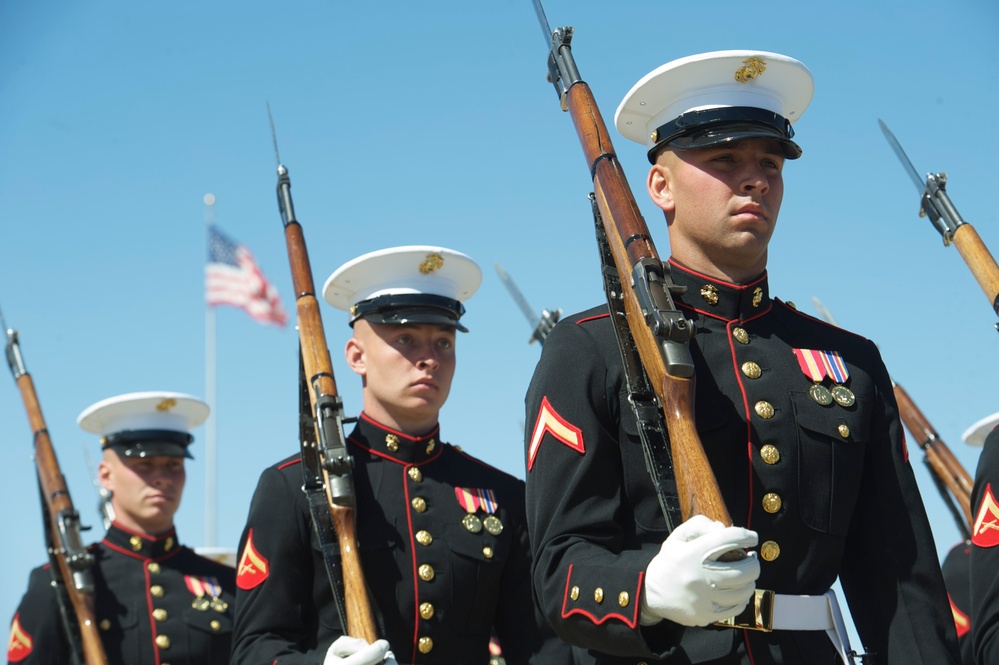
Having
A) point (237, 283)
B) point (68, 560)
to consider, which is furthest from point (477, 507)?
point (237, 283)

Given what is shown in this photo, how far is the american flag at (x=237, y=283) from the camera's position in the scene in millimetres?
25062

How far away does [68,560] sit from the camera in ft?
28.5

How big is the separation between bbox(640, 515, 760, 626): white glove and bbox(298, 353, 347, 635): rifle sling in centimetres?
272

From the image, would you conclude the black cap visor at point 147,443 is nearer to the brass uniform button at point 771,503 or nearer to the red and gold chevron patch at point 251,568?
the red and gold chevron patch at point 251,568

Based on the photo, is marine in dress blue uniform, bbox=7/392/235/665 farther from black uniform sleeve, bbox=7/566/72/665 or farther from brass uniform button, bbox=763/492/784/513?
brass uniform button, bbox=763/492/784/513

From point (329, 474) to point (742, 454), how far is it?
2.57m

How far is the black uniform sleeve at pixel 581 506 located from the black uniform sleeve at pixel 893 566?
2.77ft

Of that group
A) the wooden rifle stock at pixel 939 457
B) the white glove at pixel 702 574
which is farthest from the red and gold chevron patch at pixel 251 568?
the wooden rifle stock at pixel 939 457

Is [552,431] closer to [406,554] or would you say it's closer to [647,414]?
[647,414]

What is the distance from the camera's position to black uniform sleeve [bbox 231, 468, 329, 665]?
6168 millimetres

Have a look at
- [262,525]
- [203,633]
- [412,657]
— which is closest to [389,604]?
[412,657]

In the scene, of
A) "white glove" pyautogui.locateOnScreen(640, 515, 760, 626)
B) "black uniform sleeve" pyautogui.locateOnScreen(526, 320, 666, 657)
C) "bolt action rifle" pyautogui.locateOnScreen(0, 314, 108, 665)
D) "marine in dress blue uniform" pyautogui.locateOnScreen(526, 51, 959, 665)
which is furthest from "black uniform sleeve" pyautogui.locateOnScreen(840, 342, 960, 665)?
"bolt action rifle" pyautogui.locateOnScreen(0, 314, 108, 665)

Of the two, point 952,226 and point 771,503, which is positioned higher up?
point 952,226

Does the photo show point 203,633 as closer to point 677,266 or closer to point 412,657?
point 412,657
